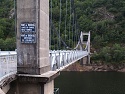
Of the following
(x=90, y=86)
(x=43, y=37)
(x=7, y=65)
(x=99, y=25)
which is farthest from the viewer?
(x=99, y=25)

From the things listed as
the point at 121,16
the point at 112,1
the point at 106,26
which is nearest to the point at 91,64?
the point at 106,26

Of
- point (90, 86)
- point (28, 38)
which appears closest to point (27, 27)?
point (28, 38)

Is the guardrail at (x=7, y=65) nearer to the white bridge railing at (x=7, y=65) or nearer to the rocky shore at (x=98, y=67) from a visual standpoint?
the white bridge railing at (x=7, y=65)

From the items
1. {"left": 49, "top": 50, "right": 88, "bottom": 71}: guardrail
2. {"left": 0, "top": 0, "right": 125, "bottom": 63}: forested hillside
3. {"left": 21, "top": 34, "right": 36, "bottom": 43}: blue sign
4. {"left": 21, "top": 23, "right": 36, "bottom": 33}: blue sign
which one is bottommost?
{"left": 49, "top": 50, "right": 88, "bottom": 71}: guardrail

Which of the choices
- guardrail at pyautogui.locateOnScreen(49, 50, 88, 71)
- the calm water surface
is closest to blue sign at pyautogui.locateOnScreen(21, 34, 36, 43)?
guardrail at pyautogui.locateOnScreen(49, 50, 88, 71)

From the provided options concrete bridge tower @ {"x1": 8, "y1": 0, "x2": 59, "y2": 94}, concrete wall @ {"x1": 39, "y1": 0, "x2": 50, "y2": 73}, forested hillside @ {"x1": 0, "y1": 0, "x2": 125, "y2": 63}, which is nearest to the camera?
concrete bridge tower @ {"x1": 8, "y1": 0, "x2": 59, "y2": 94}

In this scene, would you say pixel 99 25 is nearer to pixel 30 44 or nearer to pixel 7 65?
pixel 30 44

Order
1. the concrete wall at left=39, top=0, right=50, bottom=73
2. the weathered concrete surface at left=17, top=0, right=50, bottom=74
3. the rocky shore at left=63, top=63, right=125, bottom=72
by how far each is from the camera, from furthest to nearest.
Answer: the rocky shore at left=63, top=63, right=125, bottom=72, the concrete wall at left=39, top=0, right=50, bottom=73, the weathered concrete surface at left=17, top=0, right=50, bottom=74

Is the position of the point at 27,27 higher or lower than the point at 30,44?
higher

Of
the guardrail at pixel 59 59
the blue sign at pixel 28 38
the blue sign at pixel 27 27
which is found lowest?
the guardrail at pixel 59 59

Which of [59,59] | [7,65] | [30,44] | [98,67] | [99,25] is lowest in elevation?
[98,67]

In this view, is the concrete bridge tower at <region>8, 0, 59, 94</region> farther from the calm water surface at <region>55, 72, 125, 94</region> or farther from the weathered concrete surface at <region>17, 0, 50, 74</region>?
the calm water surface at <region>55, 72, 125, 94</region>

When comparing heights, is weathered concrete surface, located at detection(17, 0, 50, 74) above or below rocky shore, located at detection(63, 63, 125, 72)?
above

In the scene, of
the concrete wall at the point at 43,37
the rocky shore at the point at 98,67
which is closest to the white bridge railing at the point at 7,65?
the concrete wall at the point at 43,37
